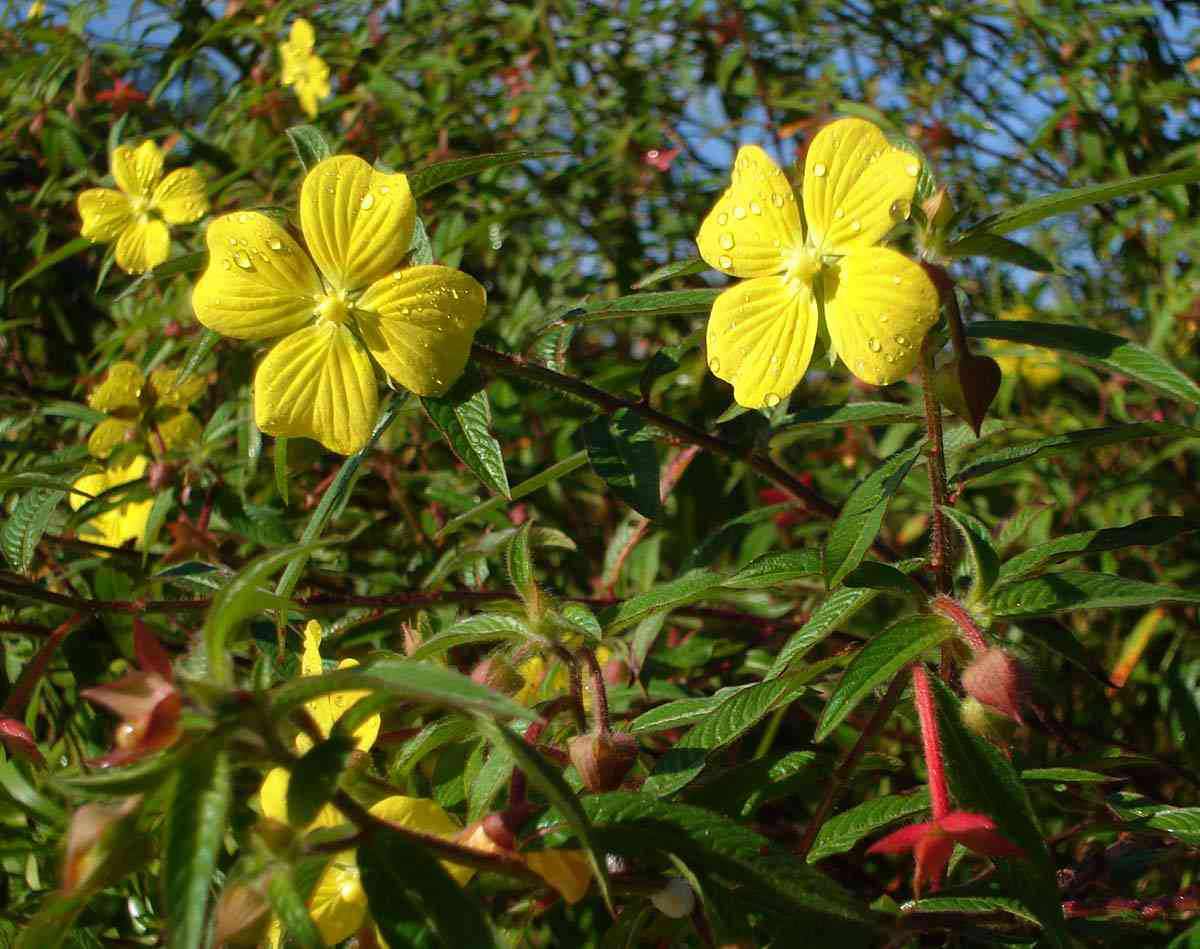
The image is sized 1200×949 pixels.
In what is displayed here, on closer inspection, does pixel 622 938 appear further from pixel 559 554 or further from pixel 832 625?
pixel 559 554

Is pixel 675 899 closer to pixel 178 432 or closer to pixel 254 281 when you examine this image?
pixel 254 281

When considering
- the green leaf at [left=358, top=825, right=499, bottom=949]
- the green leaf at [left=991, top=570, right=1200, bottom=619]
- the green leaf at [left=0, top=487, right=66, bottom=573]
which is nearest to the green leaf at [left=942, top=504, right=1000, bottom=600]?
the green leaf at [left=991, top=570, right=1200, bottom=619]

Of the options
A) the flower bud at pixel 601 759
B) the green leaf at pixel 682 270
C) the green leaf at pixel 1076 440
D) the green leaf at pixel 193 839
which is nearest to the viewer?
the green leaf at pixel 193 839

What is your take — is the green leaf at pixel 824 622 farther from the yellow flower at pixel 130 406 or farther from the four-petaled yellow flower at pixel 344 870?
the yellow flower at pixel 130 406

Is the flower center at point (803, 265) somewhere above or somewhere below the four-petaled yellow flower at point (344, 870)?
above

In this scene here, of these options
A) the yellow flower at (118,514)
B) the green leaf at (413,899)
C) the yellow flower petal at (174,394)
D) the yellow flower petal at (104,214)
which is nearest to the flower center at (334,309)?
the green leaf at (413,899)

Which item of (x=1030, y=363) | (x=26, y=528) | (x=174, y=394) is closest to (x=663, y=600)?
(x=26, y=528)

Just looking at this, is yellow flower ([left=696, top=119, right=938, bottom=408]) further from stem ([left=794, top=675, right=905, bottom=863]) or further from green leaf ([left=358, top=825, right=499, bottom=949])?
green leaf ([left=358, top=825, right=499, bottom=949])
